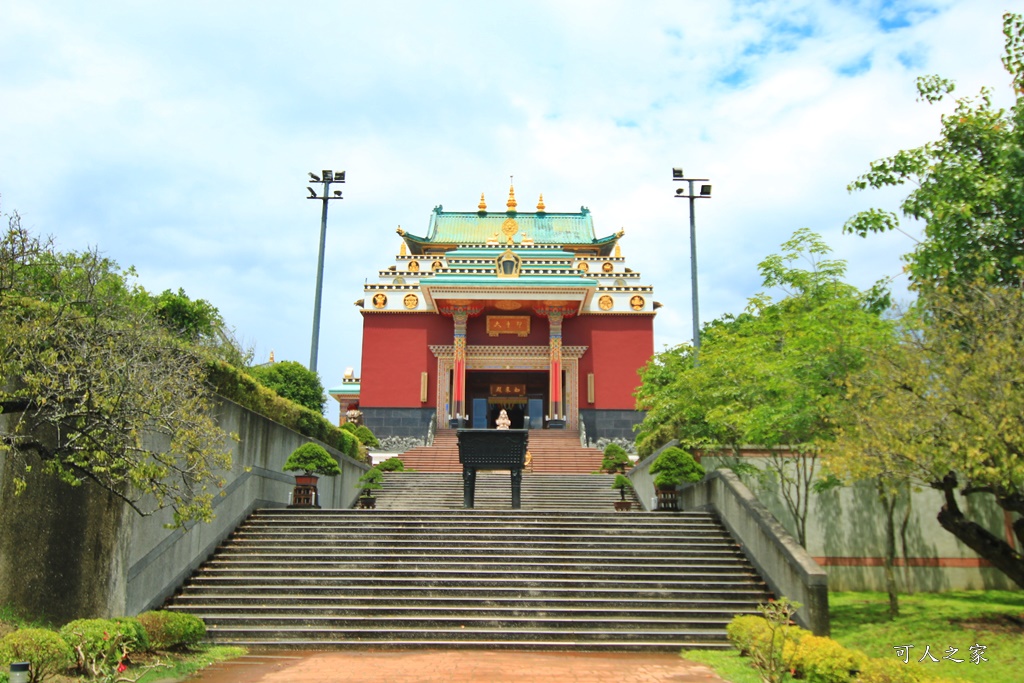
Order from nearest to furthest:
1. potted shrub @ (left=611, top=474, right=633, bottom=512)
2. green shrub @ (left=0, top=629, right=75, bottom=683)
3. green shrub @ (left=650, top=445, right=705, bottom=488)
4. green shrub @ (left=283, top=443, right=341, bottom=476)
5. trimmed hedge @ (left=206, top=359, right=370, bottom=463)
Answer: green shrub @ (left=0, top=629, right=75, bottom=683) < trimmed hedge @ (left=206, top=359, right=370, bottom=463) < green shrub @ (left=650, top=445, right=705, bottom=488) < green shrub @ (left=283, top=443, right=341, bottom=476) < potted shrub @ (left=611, top=474, right=633, bottom=512)

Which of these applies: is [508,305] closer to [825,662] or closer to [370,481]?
[370,481]

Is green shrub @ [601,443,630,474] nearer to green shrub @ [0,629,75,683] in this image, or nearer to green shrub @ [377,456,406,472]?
green shrub @ [377,456,406,472]

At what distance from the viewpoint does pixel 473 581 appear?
11344 millimetres

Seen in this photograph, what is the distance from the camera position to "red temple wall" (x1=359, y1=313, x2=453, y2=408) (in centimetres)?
3002

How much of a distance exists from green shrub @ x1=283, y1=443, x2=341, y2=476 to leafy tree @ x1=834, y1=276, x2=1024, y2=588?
9.12 metres

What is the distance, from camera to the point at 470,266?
99.6 feet

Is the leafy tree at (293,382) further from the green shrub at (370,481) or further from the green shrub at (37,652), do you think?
the green shrub at (37,652)

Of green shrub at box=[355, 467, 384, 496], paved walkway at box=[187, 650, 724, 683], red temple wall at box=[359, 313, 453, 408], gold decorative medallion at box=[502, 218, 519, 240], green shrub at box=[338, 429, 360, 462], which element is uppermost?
gold decorative medallion at box=[502, 218, 519, 240]

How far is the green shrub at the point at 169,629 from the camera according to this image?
338 inches

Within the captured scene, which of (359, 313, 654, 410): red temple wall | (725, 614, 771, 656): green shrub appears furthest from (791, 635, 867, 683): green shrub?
(359, 313, 654, 410): red temple wall

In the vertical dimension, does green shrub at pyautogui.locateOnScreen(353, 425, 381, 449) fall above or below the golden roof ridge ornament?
below

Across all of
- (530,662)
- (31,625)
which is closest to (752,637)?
(530,662)

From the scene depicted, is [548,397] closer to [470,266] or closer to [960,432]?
[470,266]

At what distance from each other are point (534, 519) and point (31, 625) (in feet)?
24.2
